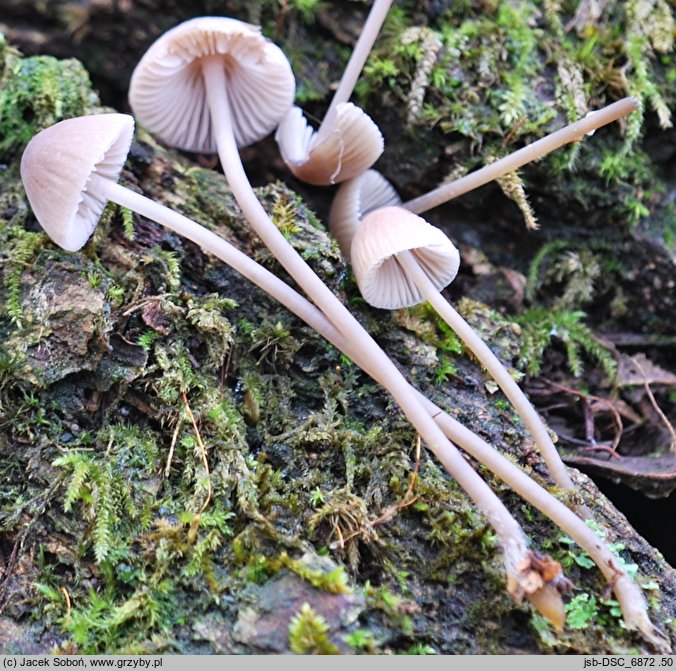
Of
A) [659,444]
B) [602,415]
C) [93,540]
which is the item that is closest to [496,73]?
[602,415]

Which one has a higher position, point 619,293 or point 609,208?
point 609,208

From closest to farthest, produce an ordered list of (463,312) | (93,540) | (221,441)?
(93,540) < (221,441) < (463,312)

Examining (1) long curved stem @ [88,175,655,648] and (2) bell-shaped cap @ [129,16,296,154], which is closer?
(1) long curved stem @ [88,175,655,648]

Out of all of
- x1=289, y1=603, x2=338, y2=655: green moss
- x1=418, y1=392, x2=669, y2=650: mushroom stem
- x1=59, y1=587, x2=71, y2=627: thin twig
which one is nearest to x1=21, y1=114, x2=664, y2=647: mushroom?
x1=418, y1=392, x2=669, y2=650: mushroom stem

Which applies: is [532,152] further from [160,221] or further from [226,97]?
Result: [160,221]

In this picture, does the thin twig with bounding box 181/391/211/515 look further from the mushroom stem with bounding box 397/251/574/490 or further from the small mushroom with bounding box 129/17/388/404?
the mushroom stem with bounding box 397/251/574/490

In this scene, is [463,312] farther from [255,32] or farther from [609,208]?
[255,32]

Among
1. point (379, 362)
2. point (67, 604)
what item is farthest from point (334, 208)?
point (67, 604)
